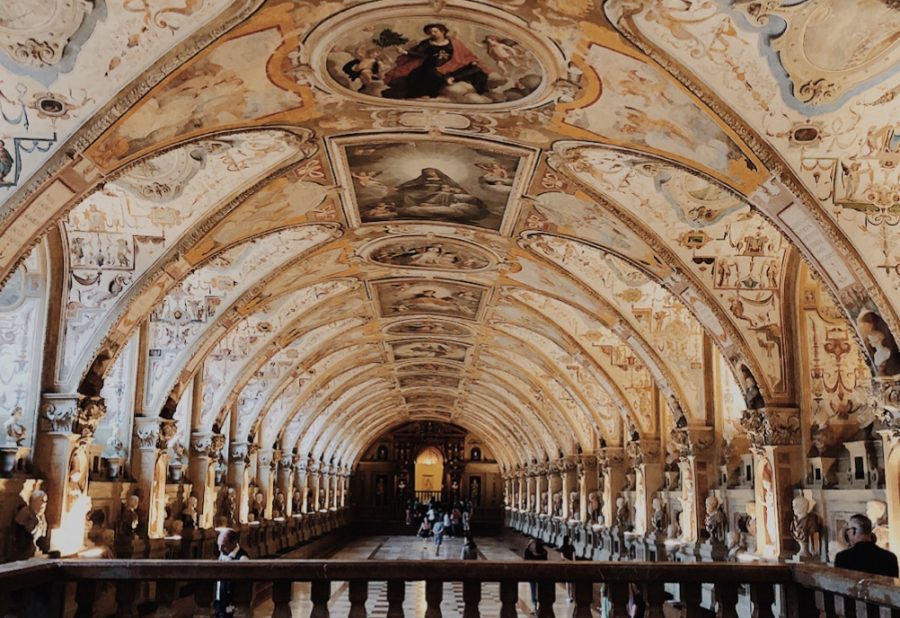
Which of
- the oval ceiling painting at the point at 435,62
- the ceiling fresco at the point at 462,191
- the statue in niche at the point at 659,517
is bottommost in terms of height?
the statue in niche at the point at 659,517

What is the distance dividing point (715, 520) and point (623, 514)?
26.1 ft

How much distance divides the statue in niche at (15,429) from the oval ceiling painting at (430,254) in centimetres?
724

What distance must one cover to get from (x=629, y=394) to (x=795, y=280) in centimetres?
914

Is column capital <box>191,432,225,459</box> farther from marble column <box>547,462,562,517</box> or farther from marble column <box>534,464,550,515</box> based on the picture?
marble column <box>534,464,550,515</box>

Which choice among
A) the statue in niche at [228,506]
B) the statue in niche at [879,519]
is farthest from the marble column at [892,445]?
the statue in niche at [228,506]

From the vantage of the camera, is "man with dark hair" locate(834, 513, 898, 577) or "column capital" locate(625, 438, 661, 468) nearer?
"man with dark hair" locate(834, 513, 898, 577)

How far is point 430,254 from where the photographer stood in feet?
64.0

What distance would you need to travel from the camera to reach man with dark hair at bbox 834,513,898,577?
250 inches

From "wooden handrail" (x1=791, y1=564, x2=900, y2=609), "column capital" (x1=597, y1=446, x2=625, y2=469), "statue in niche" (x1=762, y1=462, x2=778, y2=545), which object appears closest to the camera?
"wooden handrail" (x1=791, y1=564, x2=900, y2=609)

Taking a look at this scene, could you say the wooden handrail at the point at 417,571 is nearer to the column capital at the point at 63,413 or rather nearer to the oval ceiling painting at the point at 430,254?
the column capital at the point at 63,413

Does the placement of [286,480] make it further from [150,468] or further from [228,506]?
[150,468]

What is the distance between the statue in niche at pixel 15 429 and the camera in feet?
46.2

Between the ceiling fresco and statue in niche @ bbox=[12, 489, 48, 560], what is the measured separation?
1784 mm

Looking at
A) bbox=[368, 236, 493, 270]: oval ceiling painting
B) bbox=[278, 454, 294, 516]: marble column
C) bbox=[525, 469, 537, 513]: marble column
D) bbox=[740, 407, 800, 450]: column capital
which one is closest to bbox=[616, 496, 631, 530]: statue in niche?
bbox=[368, 236, 493, 270]: oval ceiling painting
